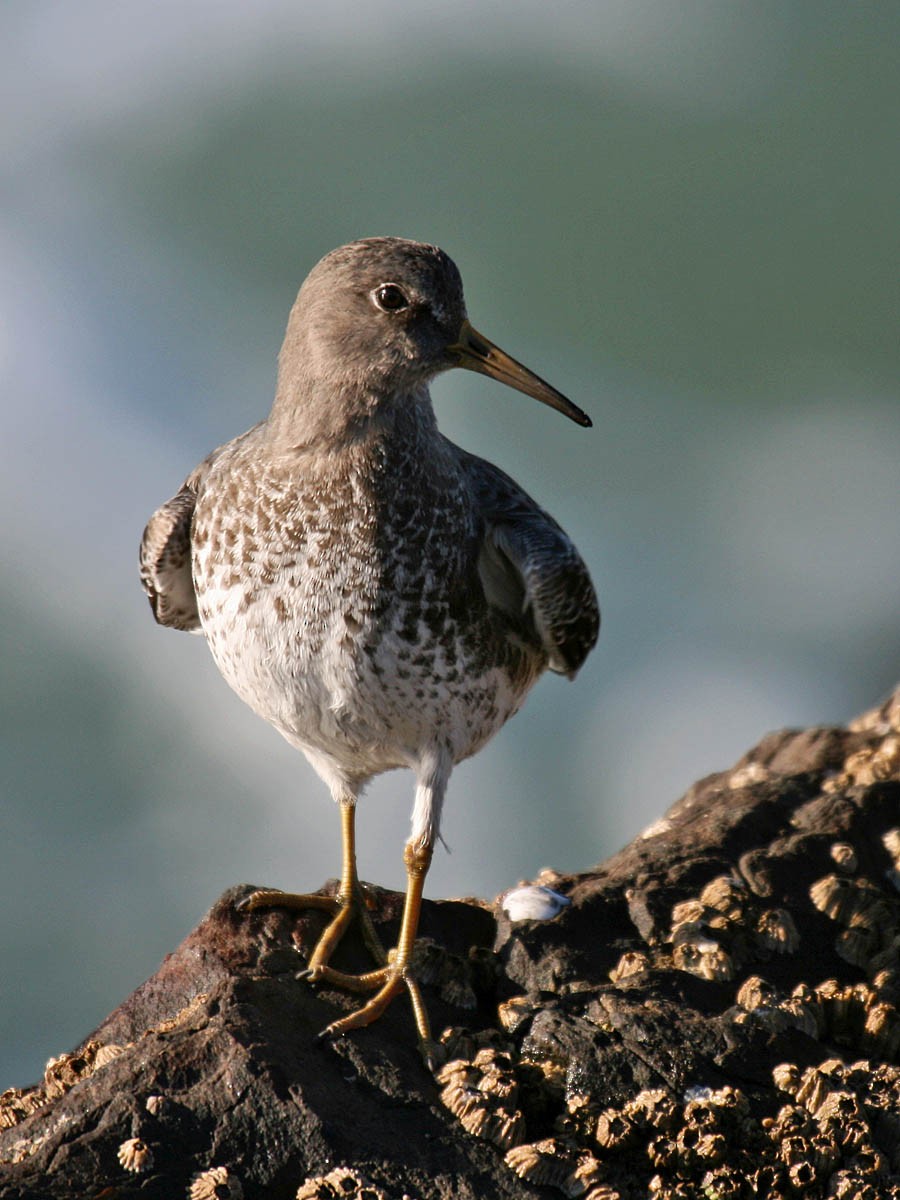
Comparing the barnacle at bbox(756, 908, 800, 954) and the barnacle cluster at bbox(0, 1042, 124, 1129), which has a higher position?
the barnacle cluster at bbox(0, 1042, 124, 1129)

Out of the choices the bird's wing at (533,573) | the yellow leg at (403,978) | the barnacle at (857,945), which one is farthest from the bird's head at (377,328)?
the barnacle at (857,945)

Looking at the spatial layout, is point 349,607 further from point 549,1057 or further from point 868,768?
point 868,768

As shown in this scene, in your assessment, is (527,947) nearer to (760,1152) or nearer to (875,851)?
(760,1152)

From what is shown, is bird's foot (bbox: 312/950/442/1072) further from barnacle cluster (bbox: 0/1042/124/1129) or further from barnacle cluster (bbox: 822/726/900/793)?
barnacle cluster (bbox: 822/726/900/793)

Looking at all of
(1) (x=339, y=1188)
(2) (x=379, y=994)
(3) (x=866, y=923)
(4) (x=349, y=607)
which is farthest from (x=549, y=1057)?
(4) (x=349, y=607)

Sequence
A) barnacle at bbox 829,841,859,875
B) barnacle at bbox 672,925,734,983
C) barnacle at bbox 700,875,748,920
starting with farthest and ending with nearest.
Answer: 1. barnacle at bbox 829,841,859,875
2. barnacle at bbox 700,875,748,920
3. barnacle at bbox 672,925,734,983

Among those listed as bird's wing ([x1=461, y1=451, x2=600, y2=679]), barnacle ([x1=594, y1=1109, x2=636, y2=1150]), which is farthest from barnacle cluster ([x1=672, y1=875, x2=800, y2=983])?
bird's wing ([x1=461, y1=451, x2=600, y2=679])

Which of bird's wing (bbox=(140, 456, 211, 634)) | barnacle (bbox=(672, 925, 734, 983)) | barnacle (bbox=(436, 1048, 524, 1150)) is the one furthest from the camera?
bird's wing (bbox=(140, 456, 211, 634))

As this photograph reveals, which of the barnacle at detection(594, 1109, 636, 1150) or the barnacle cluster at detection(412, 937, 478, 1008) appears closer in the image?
the barnacle at detection(594, 1109, 636, 1150)

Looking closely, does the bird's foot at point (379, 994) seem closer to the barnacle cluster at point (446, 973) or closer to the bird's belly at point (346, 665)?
the barnacle cluster at point (446, 973)
